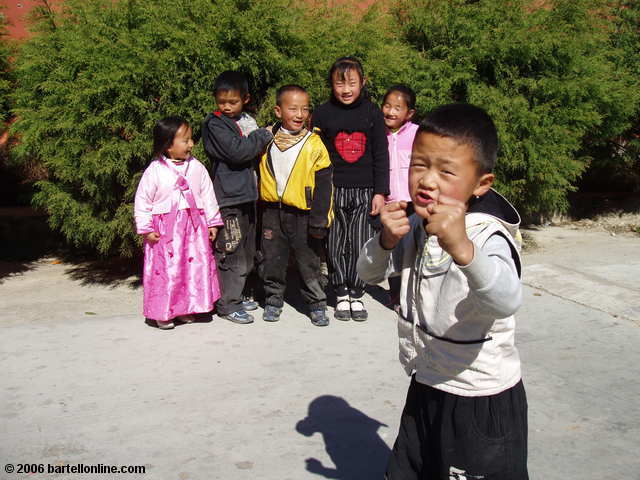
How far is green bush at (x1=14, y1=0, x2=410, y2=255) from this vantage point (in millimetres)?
4805

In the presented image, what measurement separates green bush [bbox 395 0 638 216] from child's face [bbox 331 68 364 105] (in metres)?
1.36

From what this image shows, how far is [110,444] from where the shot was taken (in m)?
3.00

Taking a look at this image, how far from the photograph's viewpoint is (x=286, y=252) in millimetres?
4832

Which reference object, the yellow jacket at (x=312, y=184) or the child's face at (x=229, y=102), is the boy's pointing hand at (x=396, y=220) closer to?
the yellow jacket at (x=312, y=184)

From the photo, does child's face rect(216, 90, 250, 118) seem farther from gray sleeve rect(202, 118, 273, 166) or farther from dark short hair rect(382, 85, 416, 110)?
dark short hair rect(382, 85, 416, 110)

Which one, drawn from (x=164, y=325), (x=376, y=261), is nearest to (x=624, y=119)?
(x=164, y=325)

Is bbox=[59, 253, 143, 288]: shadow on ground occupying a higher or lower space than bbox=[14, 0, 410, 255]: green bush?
lower

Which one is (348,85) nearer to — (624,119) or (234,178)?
(234,178)

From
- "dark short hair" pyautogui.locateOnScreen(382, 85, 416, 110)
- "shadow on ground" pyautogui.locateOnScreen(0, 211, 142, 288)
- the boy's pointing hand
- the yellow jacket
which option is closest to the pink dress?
the yellow jacket

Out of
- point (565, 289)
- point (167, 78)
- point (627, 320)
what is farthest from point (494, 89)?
point (167, 78)

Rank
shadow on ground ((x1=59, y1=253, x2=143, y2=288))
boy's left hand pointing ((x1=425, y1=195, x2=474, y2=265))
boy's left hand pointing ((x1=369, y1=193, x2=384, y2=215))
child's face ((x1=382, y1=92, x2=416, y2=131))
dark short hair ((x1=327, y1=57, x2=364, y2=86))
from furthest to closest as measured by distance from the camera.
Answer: shadow on ground ((x1=59, y1=253, x2=143, y2=288)) < child's face ((x1=382, y1=92, x2=416, y2=131)) < boy's left hand pointing ((x1=369, y1=193, x2=384, y2=215)) < dark short hair ((x1=327, y1=57, x2=364, y2=86)) < boy's left hand pointing ((x1=425, y1=195, x2=474, y2=265))

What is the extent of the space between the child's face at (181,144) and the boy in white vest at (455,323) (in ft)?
9.20

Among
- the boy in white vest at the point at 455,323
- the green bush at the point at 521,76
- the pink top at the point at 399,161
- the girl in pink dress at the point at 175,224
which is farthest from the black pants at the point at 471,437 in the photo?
the green bush at the point at 521,76

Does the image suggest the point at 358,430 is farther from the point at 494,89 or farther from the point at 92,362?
the point at 494,89
